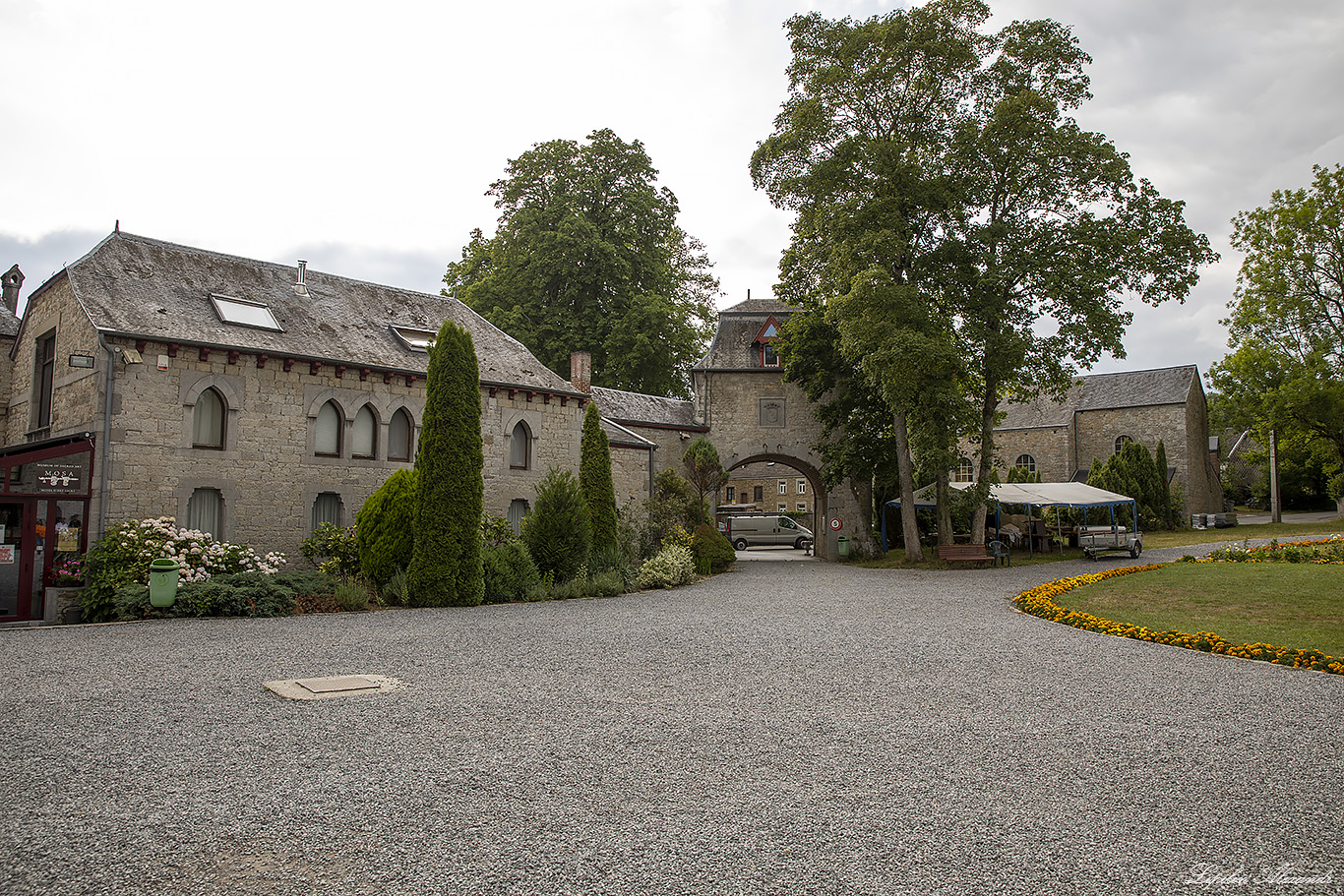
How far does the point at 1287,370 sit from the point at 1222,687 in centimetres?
3430

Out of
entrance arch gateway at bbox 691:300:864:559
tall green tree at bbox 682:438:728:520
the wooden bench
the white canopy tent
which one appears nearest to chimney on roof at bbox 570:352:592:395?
tall green tree at bbox 682:438:728:520

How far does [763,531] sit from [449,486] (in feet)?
84.7

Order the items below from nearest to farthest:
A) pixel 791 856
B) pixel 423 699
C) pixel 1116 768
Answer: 1. pixel 791 856
2. pixel 1116 768
3. pixel 423 699

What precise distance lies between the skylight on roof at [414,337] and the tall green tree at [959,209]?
10497mm

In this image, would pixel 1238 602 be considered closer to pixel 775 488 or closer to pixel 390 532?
pixel 390 532

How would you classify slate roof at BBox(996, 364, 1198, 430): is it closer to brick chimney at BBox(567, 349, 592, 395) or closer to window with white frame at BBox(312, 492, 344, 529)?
brick chimney at BBox(567, 349, 592, 395)

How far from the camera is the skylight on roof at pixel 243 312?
17.0 meters

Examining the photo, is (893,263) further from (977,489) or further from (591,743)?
(591,743)

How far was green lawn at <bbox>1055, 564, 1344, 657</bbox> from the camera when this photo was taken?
10.5 metres

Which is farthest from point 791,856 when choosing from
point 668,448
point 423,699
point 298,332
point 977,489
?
point 668,448

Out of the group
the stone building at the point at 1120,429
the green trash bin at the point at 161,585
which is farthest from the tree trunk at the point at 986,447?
the stone building at the point at 1120,429

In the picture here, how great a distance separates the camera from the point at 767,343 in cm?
2980

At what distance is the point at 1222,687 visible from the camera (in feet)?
25.1

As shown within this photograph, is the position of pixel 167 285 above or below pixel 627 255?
below
